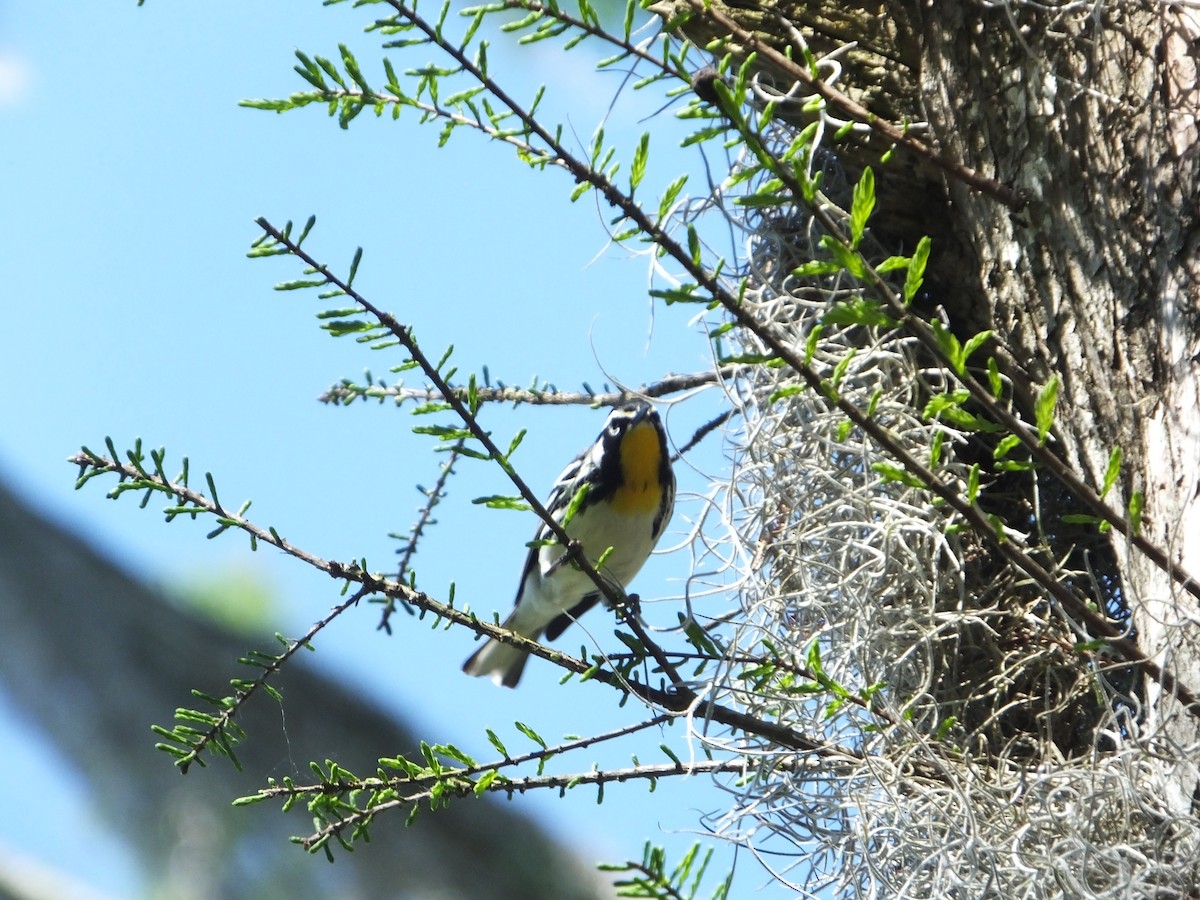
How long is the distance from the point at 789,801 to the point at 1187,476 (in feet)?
2.54

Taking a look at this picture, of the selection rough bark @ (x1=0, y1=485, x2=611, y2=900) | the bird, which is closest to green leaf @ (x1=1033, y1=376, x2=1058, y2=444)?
rough bark @ (x1=0, y1=485, x2=611, y2=900)

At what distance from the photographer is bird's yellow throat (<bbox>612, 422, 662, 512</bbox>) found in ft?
11.0

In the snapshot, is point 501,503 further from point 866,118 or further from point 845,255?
point 866,118

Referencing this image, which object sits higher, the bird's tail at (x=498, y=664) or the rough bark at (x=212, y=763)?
the bird's tail at (x=498, y=664)

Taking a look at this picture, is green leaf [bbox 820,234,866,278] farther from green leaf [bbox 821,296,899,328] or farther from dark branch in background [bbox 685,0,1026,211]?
dark branch in background [bbox 685,0,1026,211]

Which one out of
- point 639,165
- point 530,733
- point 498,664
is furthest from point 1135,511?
point 498,664

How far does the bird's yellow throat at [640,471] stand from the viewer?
11.0 feet

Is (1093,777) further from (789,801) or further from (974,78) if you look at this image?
(974,78)

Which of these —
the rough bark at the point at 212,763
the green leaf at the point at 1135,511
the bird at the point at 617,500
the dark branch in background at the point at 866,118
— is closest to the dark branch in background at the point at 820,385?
the green leaf at the point at 1135,511

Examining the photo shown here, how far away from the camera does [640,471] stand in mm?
3389

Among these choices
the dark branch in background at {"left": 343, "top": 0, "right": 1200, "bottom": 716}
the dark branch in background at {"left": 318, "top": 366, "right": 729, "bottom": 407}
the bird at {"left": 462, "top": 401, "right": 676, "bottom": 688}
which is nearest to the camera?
the dark branch in background at {"left": 343, "top": 0, "right": 1200, "bottom": 716}

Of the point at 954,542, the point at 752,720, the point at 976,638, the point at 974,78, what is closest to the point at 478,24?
the point at 974,78

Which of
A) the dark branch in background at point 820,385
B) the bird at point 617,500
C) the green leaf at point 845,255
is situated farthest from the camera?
the bird at point 617,500

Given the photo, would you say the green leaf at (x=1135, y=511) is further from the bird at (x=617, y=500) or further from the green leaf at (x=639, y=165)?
the bird at (x=617, y=500)
